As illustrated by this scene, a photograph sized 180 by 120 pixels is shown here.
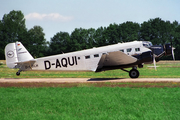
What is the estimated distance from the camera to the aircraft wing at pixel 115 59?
24673 mm

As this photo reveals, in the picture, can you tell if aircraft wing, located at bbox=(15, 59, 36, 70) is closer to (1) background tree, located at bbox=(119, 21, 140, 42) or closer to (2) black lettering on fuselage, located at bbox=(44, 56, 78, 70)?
(2) black lettering on fuselage, located at bbox=(44, 56, 78, 70)

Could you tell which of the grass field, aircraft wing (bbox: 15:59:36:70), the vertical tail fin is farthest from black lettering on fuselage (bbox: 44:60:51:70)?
the grass field

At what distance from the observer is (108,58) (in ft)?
82.8

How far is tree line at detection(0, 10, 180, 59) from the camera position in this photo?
9488 centimetres

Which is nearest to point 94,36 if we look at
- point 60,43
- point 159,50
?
point 60,43

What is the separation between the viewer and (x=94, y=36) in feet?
341

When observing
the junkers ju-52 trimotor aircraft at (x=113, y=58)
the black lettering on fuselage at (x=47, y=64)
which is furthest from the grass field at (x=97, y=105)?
the black lettering on fuselage at (x=47, y=64)

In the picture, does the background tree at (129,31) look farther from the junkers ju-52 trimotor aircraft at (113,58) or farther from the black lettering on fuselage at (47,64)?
the black lettering on fuselage at (47,64)

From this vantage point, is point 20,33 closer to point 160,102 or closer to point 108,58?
point 108,58

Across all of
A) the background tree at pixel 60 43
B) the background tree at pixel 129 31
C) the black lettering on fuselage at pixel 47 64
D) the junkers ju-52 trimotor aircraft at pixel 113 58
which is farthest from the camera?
the background tree at pixel 60 43

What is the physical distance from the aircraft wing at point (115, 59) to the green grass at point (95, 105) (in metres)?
6.51

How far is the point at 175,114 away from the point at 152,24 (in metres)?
92.5

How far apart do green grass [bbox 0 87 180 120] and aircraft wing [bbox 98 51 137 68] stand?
6.51 m

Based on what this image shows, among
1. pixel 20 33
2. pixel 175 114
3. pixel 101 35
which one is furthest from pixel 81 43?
pixel 175 114
